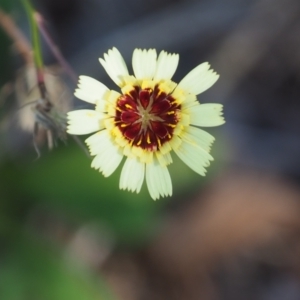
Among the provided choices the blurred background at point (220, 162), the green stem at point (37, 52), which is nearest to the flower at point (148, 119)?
the green stem at point (37, 52)

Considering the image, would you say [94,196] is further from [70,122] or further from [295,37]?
[295,37]

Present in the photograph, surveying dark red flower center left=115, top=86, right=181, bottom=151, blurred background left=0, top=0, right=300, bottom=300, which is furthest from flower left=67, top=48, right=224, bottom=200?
blurred background left=0, top=0, right=300, bottom=300

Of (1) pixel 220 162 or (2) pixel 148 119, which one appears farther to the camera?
(1) pixel 220 162

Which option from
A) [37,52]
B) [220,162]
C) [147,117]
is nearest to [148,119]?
[147,117]

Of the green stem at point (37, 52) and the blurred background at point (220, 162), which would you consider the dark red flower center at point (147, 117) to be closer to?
the green stem at point (37, 52)

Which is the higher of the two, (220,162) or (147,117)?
(220,162)

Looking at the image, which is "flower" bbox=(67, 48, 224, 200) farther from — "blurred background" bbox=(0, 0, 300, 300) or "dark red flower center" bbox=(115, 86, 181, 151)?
"blurred background" bbox=(0, 0, 300, 300)

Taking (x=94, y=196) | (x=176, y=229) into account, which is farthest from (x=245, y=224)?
(x=94, y=196)

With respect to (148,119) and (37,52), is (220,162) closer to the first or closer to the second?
(148,119)

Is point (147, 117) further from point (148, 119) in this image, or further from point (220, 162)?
point (220, 162)
